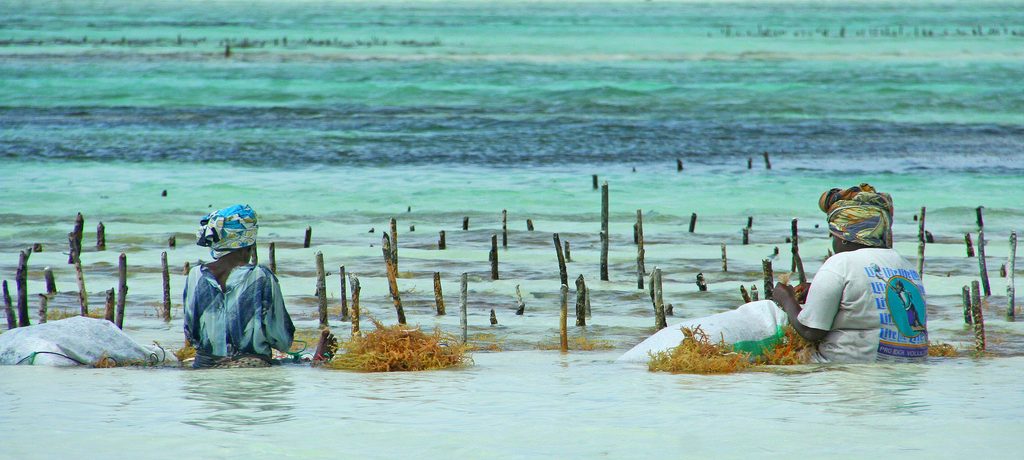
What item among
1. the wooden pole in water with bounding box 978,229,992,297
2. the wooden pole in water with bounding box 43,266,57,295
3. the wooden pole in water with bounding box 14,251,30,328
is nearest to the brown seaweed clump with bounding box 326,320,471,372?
the wooden pole in water with bounding box 14,251,30,328

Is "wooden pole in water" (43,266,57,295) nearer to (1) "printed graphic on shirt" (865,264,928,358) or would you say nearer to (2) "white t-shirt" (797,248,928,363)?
(2) "white t-shirt" (797,248,928,363)

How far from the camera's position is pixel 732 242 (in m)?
15.3

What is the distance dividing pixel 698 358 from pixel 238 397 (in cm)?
256

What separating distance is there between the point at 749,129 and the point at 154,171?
1649cm

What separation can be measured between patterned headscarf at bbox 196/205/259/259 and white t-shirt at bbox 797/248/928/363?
310cm

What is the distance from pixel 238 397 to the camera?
6273 mm

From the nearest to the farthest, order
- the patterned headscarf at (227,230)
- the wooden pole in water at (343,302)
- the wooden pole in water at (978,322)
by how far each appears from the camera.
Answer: the patterned headscarf at (227,230) → the wooden pole in water at (978,322) → the wooden pole in water at (343,302)

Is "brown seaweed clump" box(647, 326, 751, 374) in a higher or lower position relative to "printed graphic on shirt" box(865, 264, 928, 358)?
lower

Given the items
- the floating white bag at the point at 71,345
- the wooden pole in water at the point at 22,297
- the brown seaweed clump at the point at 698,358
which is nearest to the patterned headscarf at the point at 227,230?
the floating white bag at the point at 71,345

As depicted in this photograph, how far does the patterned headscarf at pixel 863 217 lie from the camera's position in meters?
6.77

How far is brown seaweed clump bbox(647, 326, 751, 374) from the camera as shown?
7062 millimetres

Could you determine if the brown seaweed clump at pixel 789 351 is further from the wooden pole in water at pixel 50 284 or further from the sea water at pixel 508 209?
the wooden pole in water at pixel 50 284

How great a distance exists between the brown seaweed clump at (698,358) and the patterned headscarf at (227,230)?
7.96ft

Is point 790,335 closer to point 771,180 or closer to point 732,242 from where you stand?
point 732,242
